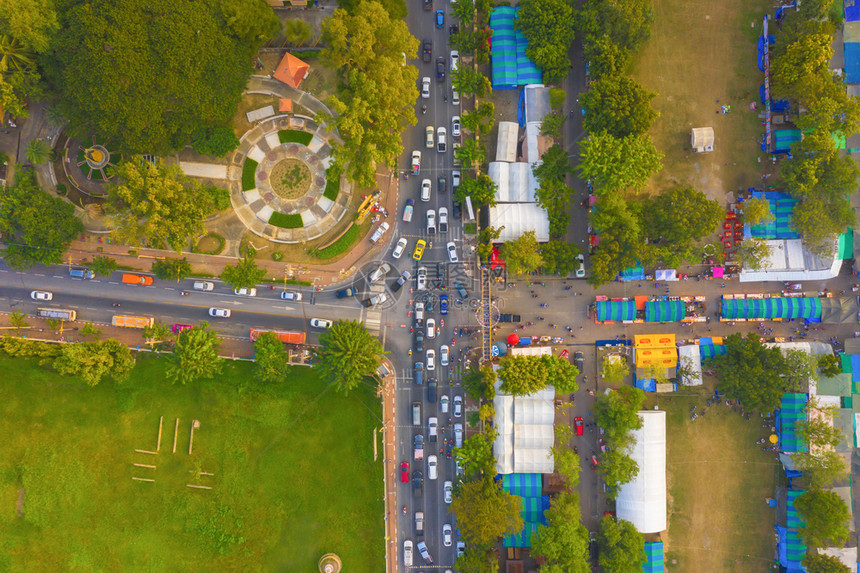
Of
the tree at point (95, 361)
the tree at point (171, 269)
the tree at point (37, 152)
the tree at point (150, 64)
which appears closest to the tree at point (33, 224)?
the tree at point (37, 152)

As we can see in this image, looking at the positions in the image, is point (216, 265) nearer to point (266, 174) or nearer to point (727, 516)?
point (266, 174)

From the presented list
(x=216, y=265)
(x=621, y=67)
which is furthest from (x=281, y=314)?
(x=621, y=67)

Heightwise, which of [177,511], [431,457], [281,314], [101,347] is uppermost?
[281,314]

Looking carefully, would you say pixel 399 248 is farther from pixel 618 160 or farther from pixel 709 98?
pixel 709 98

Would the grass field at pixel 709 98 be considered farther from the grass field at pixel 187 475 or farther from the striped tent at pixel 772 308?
the grass field at pixel 187 475

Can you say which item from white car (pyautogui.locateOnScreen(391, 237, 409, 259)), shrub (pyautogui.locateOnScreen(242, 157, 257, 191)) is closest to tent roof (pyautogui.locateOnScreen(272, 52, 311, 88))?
shrub (pyautogui.locateOnScreen(242, 157, 257, 191))

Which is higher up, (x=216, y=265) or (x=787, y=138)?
(x=787, y=138)

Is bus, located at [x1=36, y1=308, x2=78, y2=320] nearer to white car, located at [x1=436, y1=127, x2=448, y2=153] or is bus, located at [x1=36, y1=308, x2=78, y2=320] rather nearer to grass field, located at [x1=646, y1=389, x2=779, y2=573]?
white car, located at [x1=436, y1=127, x2=448, y2=153]

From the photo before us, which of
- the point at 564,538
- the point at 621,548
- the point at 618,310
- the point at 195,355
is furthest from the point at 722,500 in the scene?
the point at 195,355

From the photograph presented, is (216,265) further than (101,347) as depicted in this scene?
Yes
